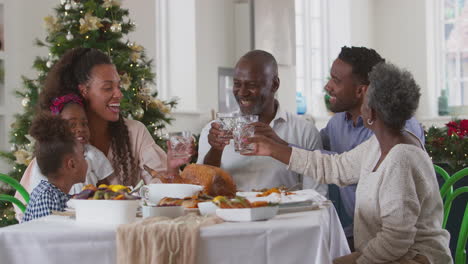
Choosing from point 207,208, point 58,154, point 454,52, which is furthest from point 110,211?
point 454,52

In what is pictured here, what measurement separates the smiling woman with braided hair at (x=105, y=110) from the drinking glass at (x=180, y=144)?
58 cm

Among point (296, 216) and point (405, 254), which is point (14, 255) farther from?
point (405, 254)

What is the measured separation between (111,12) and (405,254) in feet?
9.37

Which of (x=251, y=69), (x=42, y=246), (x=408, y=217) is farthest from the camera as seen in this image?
(x=251, y=69)

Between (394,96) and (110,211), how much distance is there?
97cm

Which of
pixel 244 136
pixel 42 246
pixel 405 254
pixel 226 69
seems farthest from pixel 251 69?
pixel 226 69

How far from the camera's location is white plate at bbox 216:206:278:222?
1597mm

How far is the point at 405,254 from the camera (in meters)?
2.08

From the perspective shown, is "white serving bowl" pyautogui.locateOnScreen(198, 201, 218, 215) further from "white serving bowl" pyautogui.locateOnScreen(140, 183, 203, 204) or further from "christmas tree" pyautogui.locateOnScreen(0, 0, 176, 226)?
"christmas tree" pyautogui.locateOnScreen(0, 0, 176, 226)

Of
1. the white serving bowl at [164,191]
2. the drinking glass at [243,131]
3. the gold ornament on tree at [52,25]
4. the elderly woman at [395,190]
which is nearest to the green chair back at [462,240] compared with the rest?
the elderly woman at [395,190]

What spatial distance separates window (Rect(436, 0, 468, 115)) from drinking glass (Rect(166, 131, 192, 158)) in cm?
907

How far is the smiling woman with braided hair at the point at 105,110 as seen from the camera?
298 cm

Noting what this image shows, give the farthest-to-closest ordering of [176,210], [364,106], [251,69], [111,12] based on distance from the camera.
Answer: [111,12], [251,69], [364,106], [176,210]

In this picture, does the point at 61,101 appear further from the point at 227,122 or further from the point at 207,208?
the point at 207,208
